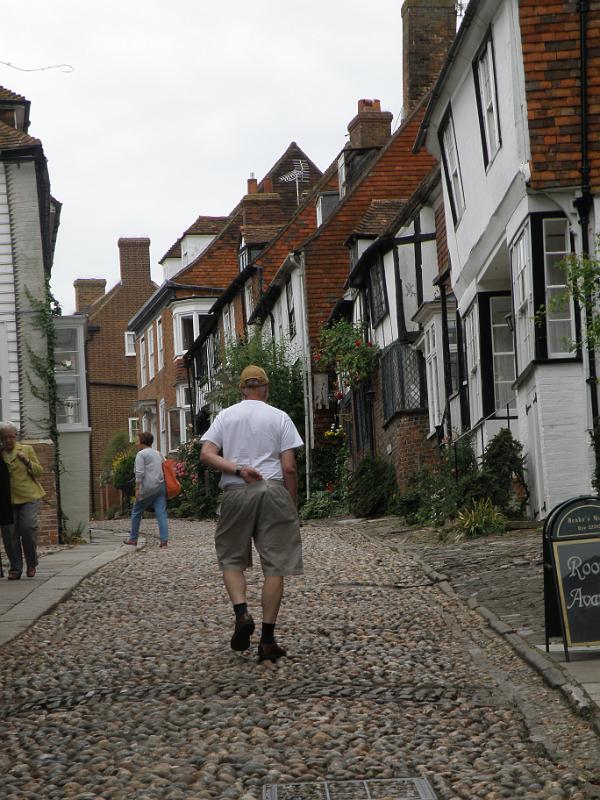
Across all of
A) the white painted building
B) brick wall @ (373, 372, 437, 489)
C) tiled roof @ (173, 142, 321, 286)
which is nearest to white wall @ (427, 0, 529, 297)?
the white painted building

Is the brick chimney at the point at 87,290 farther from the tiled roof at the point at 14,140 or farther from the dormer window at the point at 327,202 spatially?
the tiled roof at the point at 14,140

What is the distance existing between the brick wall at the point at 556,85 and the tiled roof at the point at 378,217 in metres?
16.1

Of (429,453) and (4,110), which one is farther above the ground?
(4,110)

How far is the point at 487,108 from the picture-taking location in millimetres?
18672

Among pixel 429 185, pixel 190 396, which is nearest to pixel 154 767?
pixel 429 185

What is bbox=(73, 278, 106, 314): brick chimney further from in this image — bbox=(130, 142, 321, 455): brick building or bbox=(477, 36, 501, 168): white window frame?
bbox=(477, 36, 501, 168): white window frame

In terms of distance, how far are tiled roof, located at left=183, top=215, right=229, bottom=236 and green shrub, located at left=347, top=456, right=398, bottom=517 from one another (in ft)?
101

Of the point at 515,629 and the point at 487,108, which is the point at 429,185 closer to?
the point at 487,108

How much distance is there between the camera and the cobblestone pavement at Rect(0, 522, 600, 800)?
595 centimetres

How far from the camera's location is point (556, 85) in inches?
658

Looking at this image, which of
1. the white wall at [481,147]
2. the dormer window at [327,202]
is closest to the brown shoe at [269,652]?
the white wall at [481,147]

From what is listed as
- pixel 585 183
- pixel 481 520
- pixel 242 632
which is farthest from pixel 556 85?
pixel 242 632

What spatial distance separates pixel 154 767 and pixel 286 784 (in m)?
0.62

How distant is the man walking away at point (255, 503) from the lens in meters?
8.70
